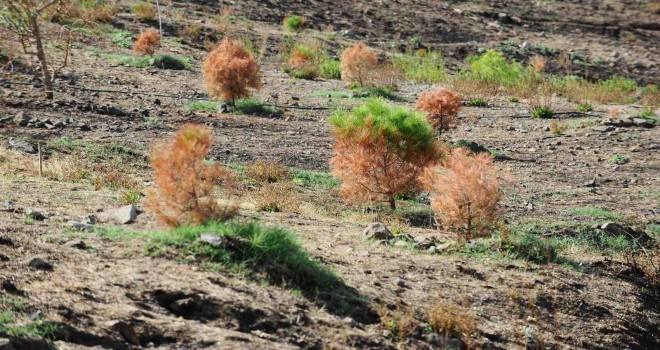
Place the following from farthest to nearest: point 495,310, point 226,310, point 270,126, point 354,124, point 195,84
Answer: point 195,84 < point 270,126 < point 354,124 < point 495,310 < point 226,310

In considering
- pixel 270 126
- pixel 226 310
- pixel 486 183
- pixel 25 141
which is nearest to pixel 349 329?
pixel 226 310

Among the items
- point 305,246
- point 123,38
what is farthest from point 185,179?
point 123,38

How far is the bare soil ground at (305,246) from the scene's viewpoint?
17.4 feet

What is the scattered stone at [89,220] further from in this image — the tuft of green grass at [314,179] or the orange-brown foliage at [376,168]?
the tuft of green grass at [314,179]

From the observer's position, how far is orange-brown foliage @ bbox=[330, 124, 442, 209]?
955 cm

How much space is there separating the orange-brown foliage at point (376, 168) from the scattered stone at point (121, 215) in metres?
3.04

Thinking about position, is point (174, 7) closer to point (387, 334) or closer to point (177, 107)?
point (177, 107)

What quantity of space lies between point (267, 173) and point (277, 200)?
210 cm

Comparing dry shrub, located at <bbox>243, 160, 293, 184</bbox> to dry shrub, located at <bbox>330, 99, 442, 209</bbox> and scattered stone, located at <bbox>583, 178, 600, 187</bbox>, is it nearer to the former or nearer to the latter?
dry shrub, located at <bbox>330, 99, 442, 209</bbox>

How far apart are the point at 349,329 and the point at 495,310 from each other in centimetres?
145

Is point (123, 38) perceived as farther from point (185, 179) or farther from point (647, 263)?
point (185, 179)

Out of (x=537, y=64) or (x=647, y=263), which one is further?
(x=537, y=64)

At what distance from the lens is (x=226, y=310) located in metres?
5.40

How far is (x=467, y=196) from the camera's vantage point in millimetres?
7785
